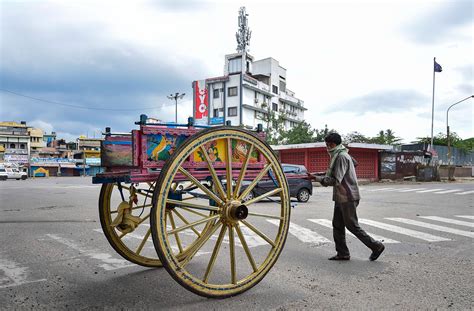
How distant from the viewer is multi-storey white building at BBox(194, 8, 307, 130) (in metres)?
52.4

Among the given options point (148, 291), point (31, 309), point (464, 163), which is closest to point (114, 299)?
point (148, 291)

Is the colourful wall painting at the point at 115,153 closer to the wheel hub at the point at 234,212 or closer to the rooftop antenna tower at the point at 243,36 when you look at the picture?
the wheel hub at the point at 234,212

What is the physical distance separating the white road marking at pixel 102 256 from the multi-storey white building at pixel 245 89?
133 feet

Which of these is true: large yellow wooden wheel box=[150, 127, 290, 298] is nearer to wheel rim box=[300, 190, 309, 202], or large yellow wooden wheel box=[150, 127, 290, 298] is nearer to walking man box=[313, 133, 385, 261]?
walking man box=[313, 133, 385, 261]

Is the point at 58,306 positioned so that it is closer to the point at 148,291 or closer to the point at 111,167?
the point at 148,291

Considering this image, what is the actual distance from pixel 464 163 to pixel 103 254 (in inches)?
2075

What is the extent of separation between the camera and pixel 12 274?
4.53 metres

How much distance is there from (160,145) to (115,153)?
82 centimetres

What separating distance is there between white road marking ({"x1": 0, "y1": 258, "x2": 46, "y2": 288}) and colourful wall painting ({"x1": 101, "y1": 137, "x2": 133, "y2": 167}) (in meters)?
1.61

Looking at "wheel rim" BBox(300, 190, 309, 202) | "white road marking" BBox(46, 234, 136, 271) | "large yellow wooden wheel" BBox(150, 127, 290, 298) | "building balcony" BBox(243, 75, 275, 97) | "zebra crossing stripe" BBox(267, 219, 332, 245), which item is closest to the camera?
"large yellow wooden wheel" BBox(150, 127, 290, 298)

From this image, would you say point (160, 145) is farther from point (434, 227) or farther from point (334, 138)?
point (434, 227)

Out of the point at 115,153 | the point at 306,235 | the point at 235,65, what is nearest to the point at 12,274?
A: the point at 115,153

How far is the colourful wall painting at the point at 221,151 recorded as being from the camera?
3879 mm

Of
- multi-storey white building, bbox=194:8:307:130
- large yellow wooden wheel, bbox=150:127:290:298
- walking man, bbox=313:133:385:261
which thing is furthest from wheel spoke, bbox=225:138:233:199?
multi-storey white building, bbox=194:8:307:130
